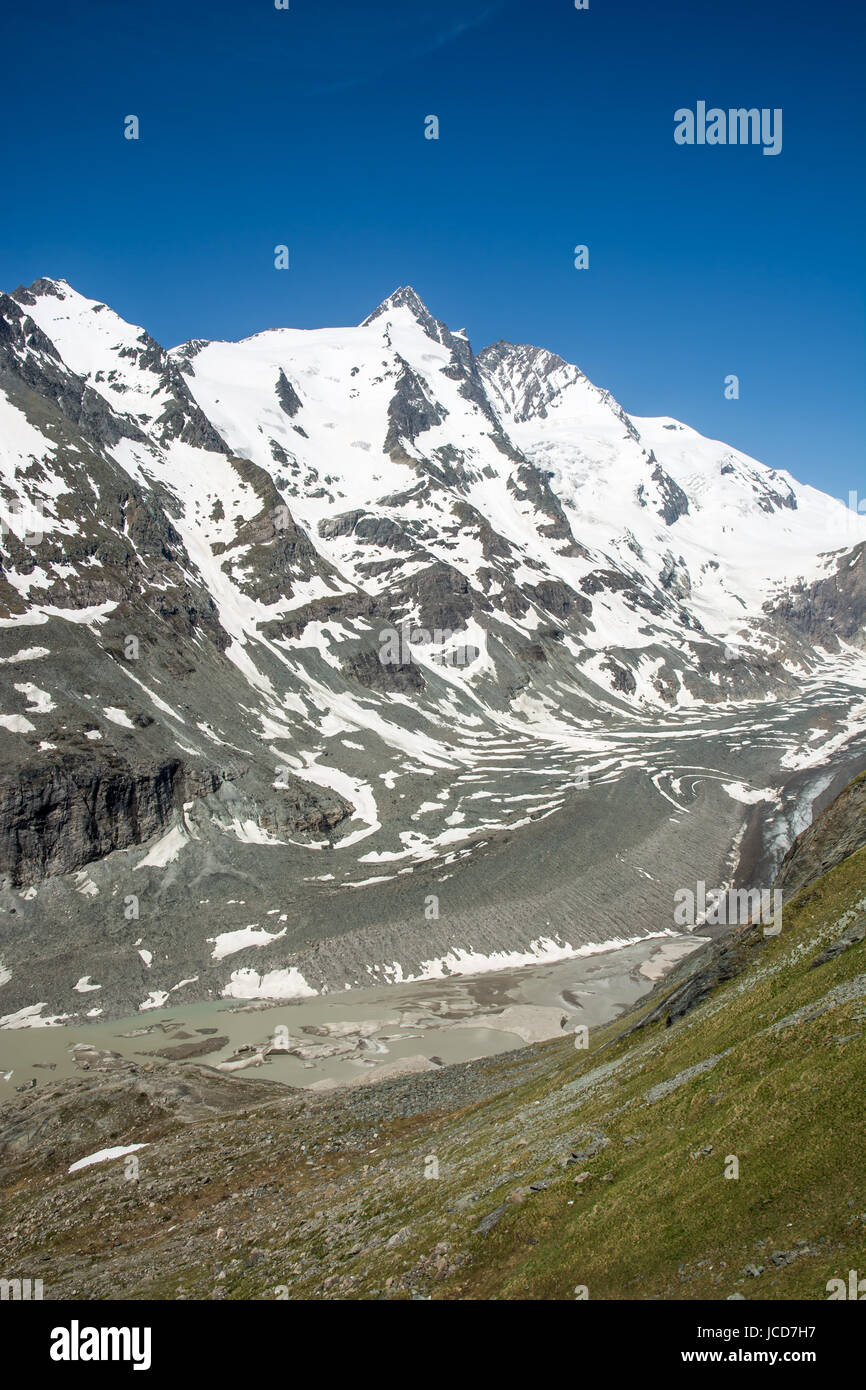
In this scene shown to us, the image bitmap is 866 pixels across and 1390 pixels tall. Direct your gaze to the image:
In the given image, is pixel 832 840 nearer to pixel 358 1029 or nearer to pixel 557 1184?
pixel 557 1184

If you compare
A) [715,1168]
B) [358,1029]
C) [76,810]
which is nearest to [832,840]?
[715,1168]

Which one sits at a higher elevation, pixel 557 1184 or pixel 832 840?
pixel 832 840

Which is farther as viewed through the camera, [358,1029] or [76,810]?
[76,810]

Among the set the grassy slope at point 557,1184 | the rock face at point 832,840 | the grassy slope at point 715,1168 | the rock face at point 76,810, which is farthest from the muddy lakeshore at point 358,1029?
the grassy slope at point 715,1168

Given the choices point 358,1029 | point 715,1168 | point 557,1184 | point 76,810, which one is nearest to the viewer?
point 715,1168

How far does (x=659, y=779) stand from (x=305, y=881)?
80807 mm

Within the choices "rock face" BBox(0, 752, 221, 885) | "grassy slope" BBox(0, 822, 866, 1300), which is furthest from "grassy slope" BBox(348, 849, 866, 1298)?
"rock face" BBox(0, 752, 221, 885)

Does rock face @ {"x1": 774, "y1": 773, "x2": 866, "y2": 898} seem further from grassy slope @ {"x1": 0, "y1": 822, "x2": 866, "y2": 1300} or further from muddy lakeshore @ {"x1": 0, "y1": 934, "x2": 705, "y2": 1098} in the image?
muddy lakeshore @ {"x1": 0, "y1": 934, "x2": 705, "y2": 1098}

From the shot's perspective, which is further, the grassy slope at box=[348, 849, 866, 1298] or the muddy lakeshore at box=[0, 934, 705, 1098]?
the muddy lakeshore at box=[0, 934, 705, 1098]

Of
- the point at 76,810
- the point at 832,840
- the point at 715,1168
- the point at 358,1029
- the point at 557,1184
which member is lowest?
the point at 358,1029

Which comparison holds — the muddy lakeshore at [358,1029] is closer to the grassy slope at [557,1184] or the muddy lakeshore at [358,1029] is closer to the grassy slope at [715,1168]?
the grassy slope at [557,1184]
